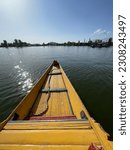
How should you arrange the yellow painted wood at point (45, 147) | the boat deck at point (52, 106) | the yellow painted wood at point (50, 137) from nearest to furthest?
the yellow painted wood at point (45, 147), the yellow painted wood at point (50, 137), the boat deck at point (52, 106)

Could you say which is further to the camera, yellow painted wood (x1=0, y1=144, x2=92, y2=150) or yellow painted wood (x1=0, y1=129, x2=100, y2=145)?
yellow painted wood (x1=0, y1=129, x2=100, y2=145)

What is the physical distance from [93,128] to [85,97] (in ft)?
19.8

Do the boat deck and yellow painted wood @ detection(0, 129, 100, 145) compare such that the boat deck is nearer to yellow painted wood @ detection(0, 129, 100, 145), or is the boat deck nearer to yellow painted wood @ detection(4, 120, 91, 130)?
yellow painted wood @ detection(4, 120, 91, 130)

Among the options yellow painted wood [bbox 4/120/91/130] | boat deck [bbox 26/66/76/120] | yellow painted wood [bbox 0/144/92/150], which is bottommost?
boat deck [bbox 26/66/76/120]

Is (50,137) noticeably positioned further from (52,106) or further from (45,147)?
(52,106)

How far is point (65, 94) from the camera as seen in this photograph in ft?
22.1

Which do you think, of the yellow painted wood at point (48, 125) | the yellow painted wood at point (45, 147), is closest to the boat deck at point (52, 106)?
the yellow painted wood at point (48, 125)

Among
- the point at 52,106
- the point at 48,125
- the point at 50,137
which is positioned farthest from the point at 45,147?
the point at 52,106

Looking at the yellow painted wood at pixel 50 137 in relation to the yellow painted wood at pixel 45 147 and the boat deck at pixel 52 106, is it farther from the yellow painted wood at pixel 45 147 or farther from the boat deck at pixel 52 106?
the boat deck at pixel 52 106

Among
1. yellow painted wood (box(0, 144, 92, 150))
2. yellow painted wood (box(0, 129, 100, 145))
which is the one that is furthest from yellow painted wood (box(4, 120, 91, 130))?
yellow painted wood (box(0, 144, 92, 150))

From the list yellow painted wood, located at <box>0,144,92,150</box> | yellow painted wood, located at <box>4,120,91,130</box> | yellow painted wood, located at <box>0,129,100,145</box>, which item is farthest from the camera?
yellow painted wood, located at <box>4,120,91,130</box>

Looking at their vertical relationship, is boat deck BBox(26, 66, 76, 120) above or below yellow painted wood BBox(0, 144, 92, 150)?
below

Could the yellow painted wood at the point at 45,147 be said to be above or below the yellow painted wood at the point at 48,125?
above

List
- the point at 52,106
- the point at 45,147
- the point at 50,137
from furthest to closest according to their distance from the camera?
1. the point at 52,106
2. the point at 50,137
3. the point at 45,147
